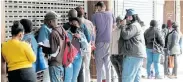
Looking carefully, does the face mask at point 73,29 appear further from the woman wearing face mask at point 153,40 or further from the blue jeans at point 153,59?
the blue jeans at point 153,59

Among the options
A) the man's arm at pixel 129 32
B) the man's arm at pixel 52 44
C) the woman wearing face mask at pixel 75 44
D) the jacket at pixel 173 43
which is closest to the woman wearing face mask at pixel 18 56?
the man's arm at pixel 52 44

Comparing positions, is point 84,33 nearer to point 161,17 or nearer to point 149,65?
point 149,65

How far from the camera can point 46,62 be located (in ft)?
21.1

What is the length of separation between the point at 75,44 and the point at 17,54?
77.5 inches

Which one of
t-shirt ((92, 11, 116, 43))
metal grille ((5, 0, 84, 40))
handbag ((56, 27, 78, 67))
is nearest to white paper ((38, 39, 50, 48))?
handbag ((56, 27, 78, 67))

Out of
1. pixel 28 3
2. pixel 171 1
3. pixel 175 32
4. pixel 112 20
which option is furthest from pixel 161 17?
pixel 28 3

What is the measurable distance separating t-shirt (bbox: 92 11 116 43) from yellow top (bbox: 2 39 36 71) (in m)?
3.29

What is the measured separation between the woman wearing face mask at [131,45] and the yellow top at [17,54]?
2697 millimetres

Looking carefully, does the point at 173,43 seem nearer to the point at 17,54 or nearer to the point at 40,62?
the point at 40,62

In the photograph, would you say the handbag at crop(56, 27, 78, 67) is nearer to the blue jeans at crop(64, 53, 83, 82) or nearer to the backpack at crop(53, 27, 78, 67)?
the backpack at crop(53, 27, 78, 67)

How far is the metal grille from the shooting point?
24.6ft

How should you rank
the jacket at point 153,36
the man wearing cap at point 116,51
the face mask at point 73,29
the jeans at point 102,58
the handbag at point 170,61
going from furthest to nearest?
the handbag at point 170,61, the jacket at point 153,36, the jeans at point 102,58, the man wearing cap at point 116,51, the face mask at point 73,29

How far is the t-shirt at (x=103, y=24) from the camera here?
8.75 m

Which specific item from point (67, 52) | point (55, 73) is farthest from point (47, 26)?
point (55, 73)
